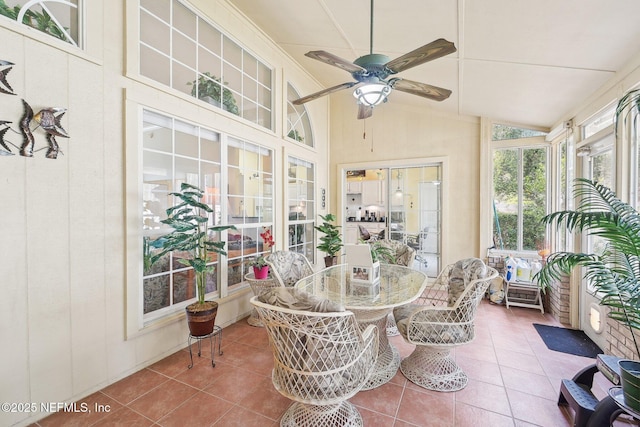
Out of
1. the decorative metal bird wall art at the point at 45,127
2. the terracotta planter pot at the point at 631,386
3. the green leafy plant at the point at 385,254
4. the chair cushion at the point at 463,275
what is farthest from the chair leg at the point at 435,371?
the decorative metal bird wall art at the point at 45,127

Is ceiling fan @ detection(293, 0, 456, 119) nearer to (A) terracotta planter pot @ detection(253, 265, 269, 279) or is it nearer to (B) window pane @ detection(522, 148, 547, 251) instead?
(A) terracotta planter pot @ detection(253, 265, 269, 279)

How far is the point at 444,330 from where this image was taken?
2104mm

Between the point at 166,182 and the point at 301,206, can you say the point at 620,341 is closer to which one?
the point at 301,206

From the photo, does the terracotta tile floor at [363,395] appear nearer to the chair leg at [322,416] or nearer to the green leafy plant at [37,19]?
the chair leg at [322,416]

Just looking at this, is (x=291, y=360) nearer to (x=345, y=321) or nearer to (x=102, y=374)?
(x=345, y=321)

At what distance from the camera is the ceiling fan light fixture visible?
6.60ft

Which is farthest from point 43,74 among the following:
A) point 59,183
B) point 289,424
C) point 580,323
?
point 580,323

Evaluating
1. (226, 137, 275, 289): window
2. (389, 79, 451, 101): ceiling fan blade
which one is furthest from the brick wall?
(226, 137, 275, 289): window

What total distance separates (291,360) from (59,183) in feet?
6.80

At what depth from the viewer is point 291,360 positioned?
1486 mm

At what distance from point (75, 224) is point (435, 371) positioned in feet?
10.1

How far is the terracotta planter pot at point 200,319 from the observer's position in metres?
2.50

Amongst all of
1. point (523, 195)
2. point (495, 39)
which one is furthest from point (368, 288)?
point (523, 195)

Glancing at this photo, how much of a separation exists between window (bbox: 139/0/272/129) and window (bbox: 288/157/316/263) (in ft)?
3.45
